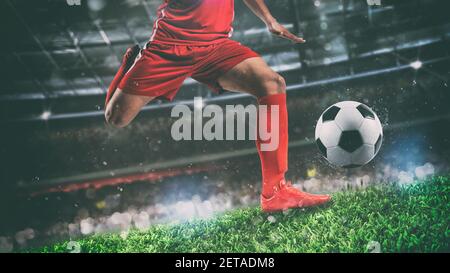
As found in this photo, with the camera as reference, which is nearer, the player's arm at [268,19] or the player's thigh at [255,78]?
the player's thigh at [255,78]

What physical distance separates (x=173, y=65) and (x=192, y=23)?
29 cm

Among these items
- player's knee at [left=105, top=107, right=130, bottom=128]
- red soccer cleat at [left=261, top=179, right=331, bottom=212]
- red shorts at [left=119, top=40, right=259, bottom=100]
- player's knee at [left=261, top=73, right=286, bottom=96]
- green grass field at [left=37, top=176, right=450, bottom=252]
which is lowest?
green grass field at [left=37, top=176, right=450, bottom=252]

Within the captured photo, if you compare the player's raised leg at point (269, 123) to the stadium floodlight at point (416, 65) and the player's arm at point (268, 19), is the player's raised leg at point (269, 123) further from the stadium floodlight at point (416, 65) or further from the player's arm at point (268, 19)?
Answer: the stadium floodlight at point (416, 65)

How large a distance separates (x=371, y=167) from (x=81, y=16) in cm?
229

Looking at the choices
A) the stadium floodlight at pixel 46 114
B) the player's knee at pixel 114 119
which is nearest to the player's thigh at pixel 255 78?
the player's knee at pixel 114 119

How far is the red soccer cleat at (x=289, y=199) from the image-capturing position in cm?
243

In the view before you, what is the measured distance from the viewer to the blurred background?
268 cm

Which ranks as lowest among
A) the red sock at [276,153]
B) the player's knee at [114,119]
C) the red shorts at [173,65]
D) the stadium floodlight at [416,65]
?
the red sock at [276,153]

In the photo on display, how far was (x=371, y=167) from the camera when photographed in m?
2.63

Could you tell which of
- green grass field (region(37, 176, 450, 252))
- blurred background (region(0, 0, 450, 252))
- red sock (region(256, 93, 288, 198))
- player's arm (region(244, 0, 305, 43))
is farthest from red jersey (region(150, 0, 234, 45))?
green grass field (region(37, 176, 450, 252))

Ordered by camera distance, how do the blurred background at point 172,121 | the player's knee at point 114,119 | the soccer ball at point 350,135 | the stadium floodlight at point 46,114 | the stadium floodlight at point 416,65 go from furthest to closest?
1. the stadium floodlight at point 46,114
2. the stadium floodlight at point 416,65
3. the blurred background at point 172,121
4. the player's knee at point 114,119
5. the soccer ball at point 350,135

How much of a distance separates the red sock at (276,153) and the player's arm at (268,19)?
398 mm

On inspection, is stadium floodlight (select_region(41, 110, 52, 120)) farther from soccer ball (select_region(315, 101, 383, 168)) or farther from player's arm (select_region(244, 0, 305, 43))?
soccer ball (select_region(315, 101, 383, 168))
